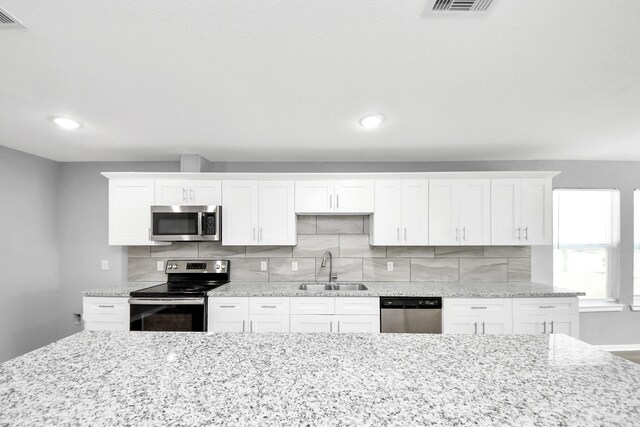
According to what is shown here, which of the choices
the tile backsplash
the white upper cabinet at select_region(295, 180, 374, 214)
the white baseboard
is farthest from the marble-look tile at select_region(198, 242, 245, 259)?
the white baseboard

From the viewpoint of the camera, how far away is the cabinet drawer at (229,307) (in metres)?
3.17

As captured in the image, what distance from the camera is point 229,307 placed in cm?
318

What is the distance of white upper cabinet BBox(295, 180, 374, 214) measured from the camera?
11.8 ft

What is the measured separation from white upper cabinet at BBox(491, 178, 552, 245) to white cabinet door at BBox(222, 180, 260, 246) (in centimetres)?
269

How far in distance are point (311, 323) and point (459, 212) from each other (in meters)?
2.05

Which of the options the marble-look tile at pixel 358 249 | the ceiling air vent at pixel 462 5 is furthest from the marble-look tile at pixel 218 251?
the ceiling air vent at pixel 462 5

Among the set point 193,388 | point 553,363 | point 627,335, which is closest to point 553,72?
point 553,363

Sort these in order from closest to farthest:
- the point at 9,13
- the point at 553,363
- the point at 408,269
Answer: the point at 553,363 → the point at 9,13 → the point at 408,269

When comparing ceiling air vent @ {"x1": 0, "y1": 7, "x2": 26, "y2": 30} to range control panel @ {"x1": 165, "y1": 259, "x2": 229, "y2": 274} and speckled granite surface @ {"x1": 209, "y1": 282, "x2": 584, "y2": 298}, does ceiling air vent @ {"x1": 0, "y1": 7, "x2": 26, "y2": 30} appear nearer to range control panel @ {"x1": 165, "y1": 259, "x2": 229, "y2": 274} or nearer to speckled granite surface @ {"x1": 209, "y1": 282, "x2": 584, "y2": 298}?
speckled granite surface @ {"x1": 209, "y1": 282, "x2": 584, "y2": 298}

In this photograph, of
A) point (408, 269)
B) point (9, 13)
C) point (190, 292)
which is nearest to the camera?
point (9, 13)

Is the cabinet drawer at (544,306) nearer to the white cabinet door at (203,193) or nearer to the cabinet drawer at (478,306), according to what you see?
the cabinet drawer at (478,306)

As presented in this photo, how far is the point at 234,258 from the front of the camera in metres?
3.93

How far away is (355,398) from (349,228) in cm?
304

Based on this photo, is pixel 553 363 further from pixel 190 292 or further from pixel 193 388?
pixel 190 292
